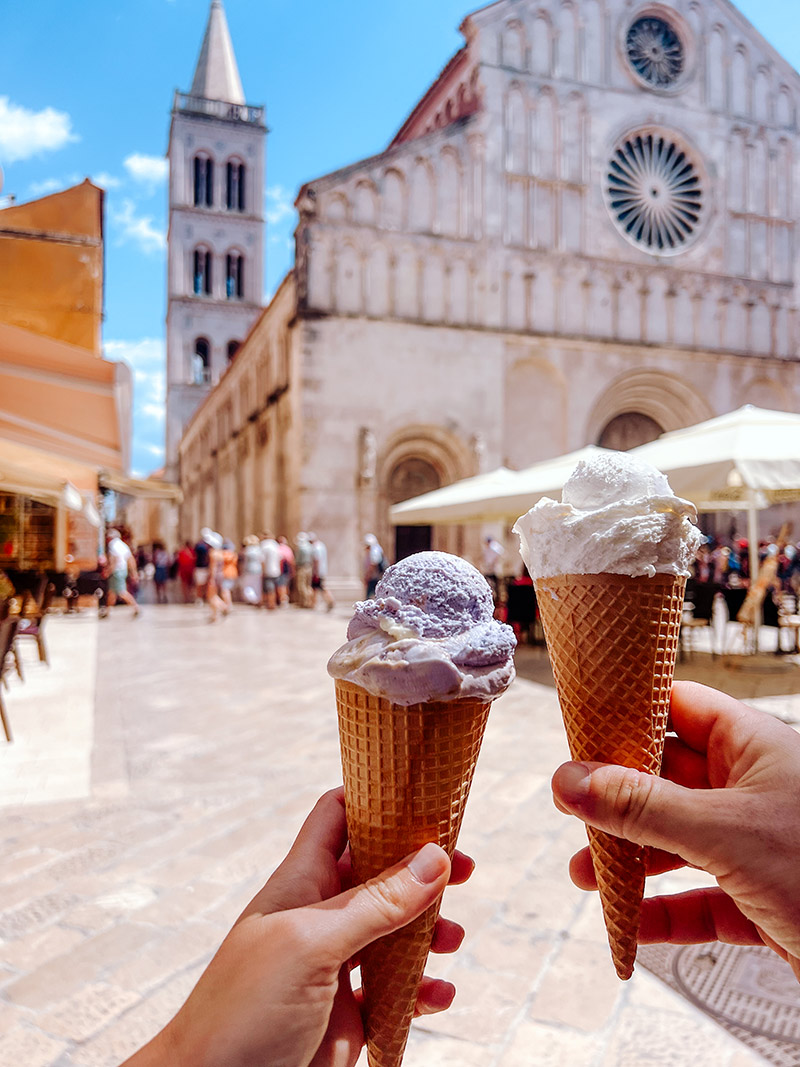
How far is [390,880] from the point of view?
3.81 ft

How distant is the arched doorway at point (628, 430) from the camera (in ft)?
79.0

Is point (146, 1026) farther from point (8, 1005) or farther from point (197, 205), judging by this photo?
point (197, 205)

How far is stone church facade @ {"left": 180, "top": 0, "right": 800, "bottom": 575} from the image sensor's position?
1977 centimetres

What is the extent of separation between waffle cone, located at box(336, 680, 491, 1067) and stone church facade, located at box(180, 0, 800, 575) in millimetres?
18063

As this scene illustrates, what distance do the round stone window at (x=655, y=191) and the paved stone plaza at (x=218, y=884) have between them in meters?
19.7

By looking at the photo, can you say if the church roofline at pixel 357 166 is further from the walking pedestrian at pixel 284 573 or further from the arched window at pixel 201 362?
the arched window at pixel 201 362

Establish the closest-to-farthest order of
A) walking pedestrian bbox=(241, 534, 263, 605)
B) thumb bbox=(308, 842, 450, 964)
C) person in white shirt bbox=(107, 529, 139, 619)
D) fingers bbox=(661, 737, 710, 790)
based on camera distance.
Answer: thumb bbox=(308, 842, 450, 964)
fingers bbox=(661, 737, 710, 790)
person in white shirt bbox=(107, 529, 139, 619)
walking pedestrian bbox=(241, 534, 263, 605)

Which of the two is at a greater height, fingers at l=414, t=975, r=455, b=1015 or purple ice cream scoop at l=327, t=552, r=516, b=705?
purple ice cream scoop at l=327, t=552, r=516, b=705

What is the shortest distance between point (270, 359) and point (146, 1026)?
23.3 metres

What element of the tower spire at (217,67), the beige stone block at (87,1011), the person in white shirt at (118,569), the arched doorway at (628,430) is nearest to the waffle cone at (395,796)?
the beige stone block at (87,1011)

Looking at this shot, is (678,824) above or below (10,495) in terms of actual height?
below

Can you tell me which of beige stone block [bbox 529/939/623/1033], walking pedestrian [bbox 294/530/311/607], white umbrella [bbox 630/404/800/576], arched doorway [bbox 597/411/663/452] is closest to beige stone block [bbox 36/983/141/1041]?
beige stone block [bbox 529/939/623/1033]

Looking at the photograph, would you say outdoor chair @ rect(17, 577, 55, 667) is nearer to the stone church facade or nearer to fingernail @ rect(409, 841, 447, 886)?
fingernail @ rect(409, 841, 447, 886)

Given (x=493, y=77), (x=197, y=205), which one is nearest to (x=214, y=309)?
(x=197, y=205)
